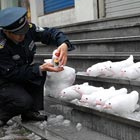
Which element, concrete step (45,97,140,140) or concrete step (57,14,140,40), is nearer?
concrete step (45,97,140,140)

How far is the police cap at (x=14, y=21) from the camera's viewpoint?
3.47 m

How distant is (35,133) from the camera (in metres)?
3.46

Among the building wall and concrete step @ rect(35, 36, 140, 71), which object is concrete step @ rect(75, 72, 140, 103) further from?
the building wall

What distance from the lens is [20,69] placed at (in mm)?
3586

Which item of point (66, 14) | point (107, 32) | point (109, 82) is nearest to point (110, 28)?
point (107, 32)

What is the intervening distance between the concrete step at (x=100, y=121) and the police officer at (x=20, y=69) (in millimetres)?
251

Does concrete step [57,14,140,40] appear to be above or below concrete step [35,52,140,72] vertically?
above

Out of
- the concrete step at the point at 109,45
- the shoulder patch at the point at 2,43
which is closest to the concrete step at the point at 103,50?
the concrete step at the point at 109,45

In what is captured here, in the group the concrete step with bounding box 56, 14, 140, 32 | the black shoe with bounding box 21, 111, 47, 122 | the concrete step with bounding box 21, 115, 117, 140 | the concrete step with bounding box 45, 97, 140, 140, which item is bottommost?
the concrete step with bounding box 21, 115, 117, 140

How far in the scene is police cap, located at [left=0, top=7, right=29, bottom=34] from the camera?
3.47 metres

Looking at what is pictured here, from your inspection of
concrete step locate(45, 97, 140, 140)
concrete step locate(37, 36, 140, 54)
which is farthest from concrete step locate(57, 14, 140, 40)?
concrete step locate(45, 97, 140, 140)

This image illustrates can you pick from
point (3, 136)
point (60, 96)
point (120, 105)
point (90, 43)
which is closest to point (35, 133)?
point (3, 136)

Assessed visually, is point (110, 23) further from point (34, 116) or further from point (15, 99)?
point (15, 99)

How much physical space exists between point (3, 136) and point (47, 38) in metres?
1.25
